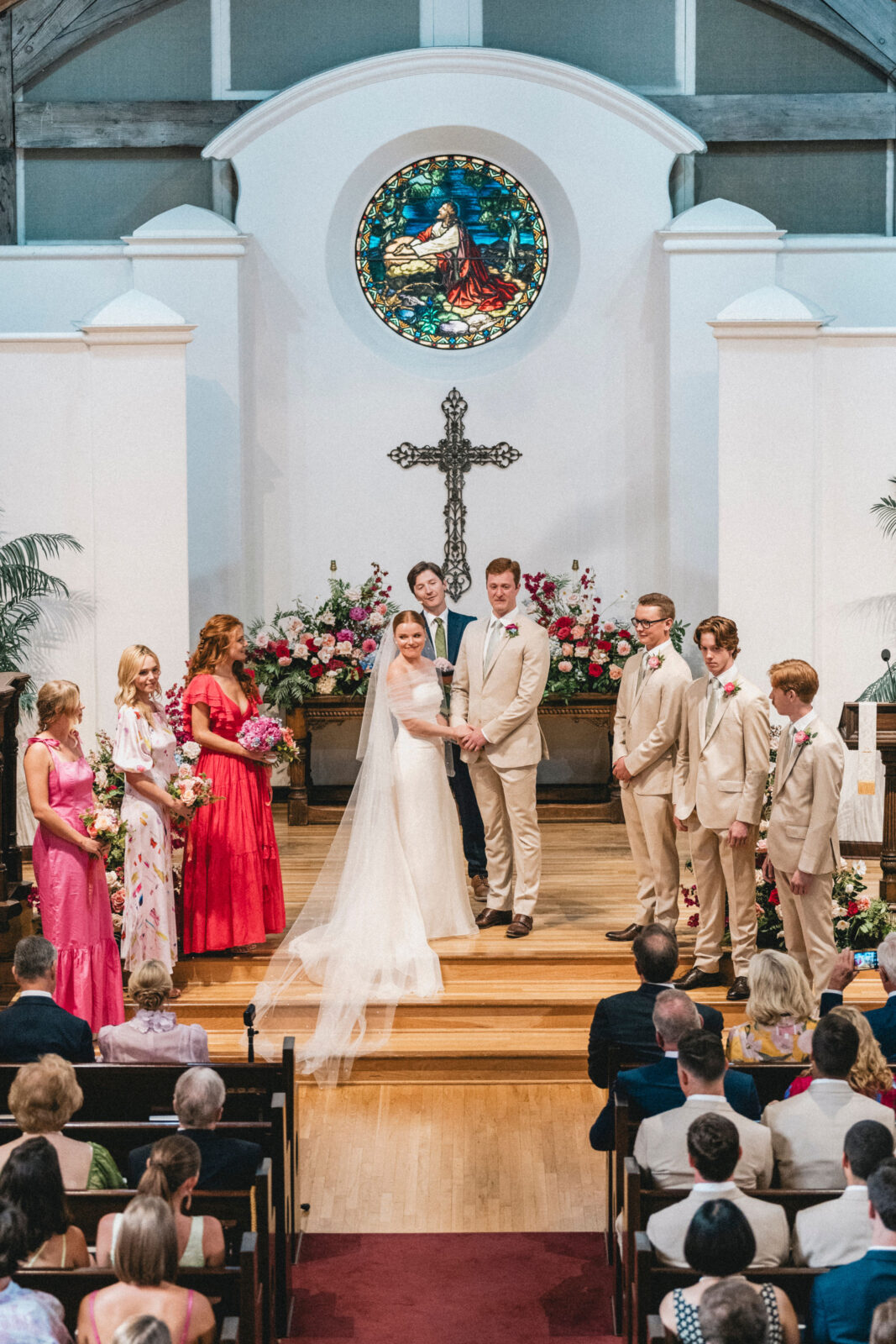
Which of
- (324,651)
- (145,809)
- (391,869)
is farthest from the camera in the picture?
(324,651)

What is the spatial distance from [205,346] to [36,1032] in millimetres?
7047

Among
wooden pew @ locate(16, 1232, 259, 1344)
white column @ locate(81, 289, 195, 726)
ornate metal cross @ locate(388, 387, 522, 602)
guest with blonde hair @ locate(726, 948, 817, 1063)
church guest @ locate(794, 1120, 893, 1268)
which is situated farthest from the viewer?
ornate metal cross @ locate(388, 387, 522, 602)

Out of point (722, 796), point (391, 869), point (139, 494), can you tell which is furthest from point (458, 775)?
point (139, 494)

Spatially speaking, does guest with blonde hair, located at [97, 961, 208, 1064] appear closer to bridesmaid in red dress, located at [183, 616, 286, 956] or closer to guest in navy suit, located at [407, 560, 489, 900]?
bridesmaid in red dress, located at [183, 616, 286, 956]

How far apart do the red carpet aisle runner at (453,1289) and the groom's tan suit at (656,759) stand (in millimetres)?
2163

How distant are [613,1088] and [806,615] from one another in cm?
536

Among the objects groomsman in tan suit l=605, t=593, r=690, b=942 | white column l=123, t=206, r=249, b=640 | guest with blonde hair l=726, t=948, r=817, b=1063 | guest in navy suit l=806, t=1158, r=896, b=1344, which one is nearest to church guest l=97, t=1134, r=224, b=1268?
guest in navy suit l=806, t=1158, r=896, b=1344

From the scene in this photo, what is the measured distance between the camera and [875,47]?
11211 millimetres

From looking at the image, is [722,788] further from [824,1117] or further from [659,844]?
[824,1117]

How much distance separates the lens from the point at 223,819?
6887 mm

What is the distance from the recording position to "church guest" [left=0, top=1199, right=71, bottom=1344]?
309cm

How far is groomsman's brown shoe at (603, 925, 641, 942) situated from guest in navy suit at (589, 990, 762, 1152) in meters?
2.52

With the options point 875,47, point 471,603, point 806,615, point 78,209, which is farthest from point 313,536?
point 875,47

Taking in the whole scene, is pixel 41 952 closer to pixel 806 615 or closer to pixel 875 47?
pixel 806 615
